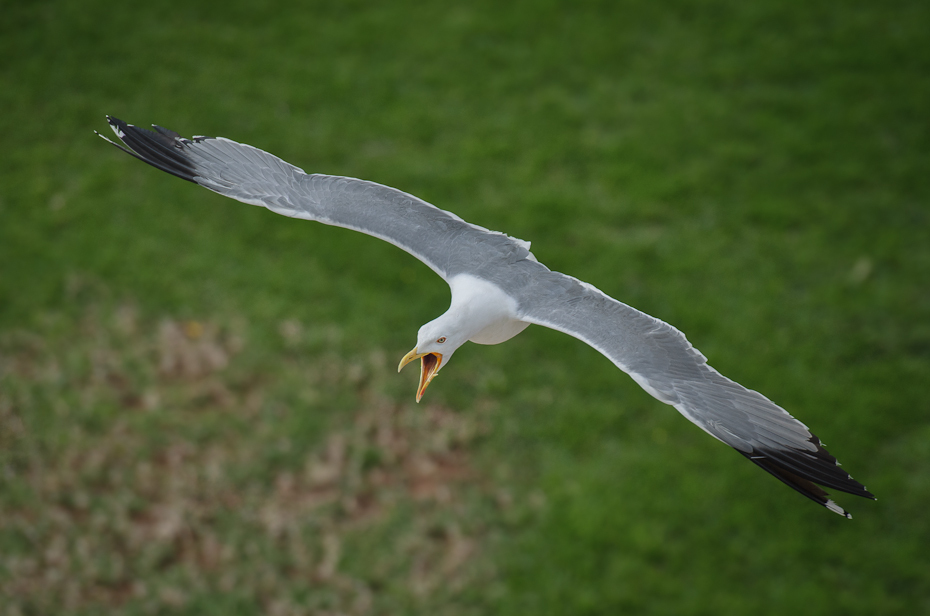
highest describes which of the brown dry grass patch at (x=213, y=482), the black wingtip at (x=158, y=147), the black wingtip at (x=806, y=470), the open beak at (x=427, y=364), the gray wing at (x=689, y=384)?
the black wingtip at (x=158, y=147)

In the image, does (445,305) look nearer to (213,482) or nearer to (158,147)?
(213,482)

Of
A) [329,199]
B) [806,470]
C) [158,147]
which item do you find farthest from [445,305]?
[806,470]

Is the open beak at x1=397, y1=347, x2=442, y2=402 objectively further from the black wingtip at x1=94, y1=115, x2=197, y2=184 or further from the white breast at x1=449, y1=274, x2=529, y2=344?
the black wingtip at x1=94, y1=115, x2=197, y2=184

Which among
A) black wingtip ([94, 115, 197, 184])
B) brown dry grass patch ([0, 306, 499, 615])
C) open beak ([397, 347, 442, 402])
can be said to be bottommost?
brown dry grass patch ([0, 306, 499, 615])

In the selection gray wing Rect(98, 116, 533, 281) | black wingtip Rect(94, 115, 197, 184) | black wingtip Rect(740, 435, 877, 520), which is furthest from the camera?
black wingtip Rect(94, 115, 197, 184)

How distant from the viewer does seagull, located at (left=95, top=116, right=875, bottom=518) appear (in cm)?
343

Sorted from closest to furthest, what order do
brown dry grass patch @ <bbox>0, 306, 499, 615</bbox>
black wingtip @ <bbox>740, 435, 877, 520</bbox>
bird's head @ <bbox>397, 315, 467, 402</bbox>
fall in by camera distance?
black wingtip @ <bbox>740, 435, 877, 520</bbox> → bird's head @ <bbox>397, 315, 467, 402</bbox> → brown dry grass patch @ <bbox>0, 306, 499, 615</bbox>


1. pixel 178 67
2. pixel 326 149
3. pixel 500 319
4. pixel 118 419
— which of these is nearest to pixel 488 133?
pixel 326 149

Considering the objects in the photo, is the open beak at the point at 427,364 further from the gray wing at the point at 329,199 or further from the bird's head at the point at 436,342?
the gray wing at the point at 329,199

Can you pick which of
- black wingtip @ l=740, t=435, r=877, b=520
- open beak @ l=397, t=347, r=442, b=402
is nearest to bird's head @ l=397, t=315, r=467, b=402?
open beak @ l=397, t=347, r=442, b=402

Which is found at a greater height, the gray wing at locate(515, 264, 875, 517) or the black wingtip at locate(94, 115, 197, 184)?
the black wingtip at locate(94, 115, 197, 184)

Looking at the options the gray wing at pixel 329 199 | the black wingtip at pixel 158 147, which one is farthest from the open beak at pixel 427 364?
the black wingtip at pixel 158 147

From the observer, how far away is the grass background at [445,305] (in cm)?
607

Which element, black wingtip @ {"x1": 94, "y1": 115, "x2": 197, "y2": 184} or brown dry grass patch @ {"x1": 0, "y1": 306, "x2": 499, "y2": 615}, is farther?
brown dry grass patch @ {"x1": 0, "y1": 306, "x2": 499, "y2": 615}
